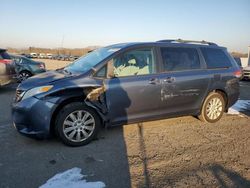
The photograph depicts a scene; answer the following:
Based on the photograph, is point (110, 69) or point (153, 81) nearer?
point (110, 69)

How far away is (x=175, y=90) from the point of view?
17.5 feet

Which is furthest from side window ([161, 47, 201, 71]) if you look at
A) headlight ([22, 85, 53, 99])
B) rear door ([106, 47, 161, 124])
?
headlight ([22, 85, 53, 99])

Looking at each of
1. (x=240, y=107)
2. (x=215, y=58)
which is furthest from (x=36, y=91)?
(x=240, y=107)

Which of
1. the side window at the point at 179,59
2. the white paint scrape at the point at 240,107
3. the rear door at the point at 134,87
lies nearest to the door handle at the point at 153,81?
the rear door at the point at 134,87

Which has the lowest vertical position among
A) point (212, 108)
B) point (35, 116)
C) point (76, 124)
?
point (212, 108)

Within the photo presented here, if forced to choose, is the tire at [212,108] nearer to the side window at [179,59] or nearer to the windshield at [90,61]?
the side window at [179,59]

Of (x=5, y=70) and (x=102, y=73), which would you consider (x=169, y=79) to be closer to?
(x=102, y=73)

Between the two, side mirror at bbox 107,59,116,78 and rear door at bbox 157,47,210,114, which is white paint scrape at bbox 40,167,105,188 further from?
rear door at bbox 157,47,210,114

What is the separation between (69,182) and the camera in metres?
3.34

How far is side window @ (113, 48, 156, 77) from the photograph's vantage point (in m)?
4.88

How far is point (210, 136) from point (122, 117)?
180cm

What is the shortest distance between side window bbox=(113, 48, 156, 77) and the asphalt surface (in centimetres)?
122

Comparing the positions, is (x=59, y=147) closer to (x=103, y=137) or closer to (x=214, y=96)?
(x=103, y=137)

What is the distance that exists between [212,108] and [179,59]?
147 cm
